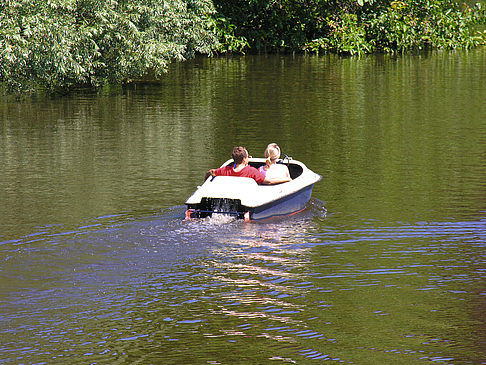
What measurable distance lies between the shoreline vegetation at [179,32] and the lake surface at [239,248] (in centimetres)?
278

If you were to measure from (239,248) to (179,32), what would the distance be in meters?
23.4

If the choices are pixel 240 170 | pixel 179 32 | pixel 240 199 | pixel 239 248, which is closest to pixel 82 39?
pixel 179 32

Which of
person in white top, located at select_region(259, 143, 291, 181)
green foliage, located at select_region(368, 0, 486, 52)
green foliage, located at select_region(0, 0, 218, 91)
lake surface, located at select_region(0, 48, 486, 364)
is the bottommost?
lake surface, located at select_region(0, 48, 486, 364)

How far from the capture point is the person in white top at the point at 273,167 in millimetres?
14086

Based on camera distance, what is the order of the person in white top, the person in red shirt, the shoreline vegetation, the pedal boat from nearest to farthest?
the pedal boat
the person in red shirt
the person in white top
the shoreline vegetation

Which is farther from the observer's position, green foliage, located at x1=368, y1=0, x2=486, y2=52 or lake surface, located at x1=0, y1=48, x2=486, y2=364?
green foliage, located at x1=368, y1=0, x2=486, y2=52

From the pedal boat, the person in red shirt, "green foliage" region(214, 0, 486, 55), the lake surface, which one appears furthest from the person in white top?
"green foliage" region(214, 0, 486, 55)

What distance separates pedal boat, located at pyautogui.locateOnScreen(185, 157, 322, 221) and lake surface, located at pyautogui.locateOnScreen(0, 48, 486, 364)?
0.69ft

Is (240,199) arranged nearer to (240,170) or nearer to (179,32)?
(240,170)

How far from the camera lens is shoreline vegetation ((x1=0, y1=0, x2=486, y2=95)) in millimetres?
25328

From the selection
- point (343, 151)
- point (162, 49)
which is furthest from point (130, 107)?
point (343, 151)

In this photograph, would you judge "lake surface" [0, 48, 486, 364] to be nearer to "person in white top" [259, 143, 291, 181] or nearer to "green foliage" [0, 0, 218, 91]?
"person in white top" [259, 143, 291, 181]

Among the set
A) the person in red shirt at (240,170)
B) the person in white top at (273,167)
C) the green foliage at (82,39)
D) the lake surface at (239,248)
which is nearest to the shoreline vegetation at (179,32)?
the green foliage at (82,39)

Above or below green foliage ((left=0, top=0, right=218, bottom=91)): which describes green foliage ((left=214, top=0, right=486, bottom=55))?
above
